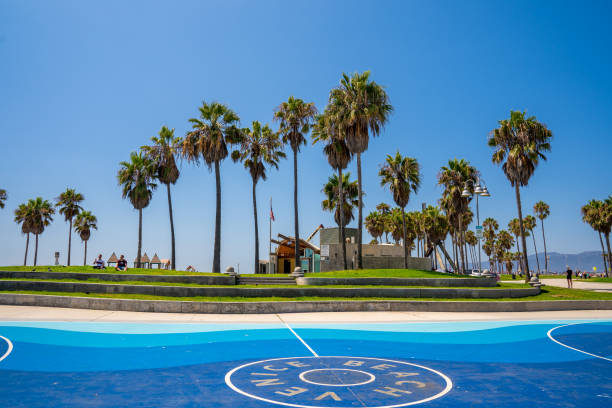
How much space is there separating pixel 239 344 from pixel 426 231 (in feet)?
192

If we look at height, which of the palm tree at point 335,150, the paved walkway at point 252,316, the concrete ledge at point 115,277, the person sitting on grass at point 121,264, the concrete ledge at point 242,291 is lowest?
the paved walkway at point 252,316

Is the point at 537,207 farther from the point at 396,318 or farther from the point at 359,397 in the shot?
the point at 359,397

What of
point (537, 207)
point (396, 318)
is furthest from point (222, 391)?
point (537, 207)

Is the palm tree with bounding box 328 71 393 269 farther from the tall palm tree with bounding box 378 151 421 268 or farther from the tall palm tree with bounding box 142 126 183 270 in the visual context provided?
the tall palm tree with bounding box 142 126 183 270

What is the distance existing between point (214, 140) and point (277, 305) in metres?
20.7

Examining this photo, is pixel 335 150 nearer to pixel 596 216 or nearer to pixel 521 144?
pixel 521 144

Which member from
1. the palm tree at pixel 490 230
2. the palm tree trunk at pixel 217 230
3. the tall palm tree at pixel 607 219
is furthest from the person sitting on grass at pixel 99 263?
the palm tree at pixel 490 230

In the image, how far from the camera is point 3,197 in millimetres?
59594

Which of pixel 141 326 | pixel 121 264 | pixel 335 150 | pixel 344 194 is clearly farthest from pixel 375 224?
pixel 141 326

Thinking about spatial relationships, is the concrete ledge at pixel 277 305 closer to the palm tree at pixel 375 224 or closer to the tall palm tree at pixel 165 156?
the tall palm tree at pixel 165 156

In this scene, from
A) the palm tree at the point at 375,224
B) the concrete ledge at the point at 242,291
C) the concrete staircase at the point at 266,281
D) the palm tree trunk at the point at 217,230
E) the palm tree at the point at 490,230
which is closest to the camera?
the concrete ledge at the point at 242,291

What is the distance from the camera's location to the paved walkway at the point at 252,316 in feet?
52.1

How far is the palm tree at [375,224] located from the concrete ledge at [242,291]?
171 ft

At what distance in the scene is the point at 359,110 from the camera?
104ft
